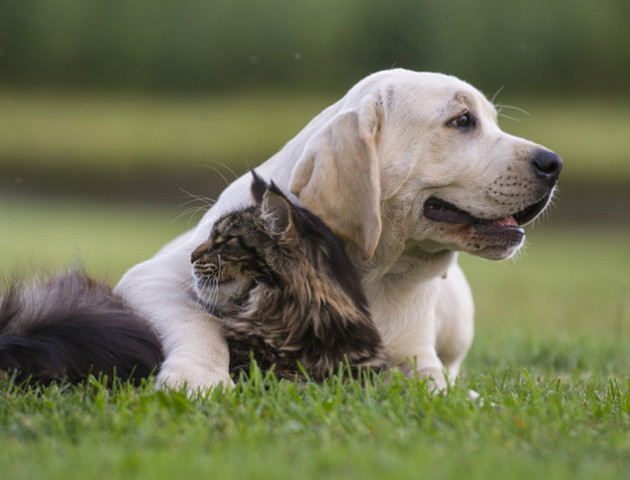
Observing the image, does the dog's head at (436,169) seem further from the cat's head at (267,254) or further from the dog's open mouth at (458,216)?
the cat's head at (267,254)

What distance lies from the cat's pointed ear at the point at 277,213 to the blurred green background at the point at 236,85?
20.1 meters

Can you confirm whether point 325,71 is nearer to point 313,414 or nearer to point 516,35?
point 516,35

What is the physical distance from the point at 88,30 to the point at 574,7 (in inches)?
623

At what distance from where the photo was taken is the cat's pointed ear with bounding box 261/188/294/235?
3.83 meters

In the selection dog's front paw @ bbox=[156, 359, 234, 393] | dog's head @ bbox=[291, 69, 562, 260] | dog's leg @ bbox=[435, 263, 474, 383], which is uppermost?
dog's head @ bbox=[291, 69, 562, 260]

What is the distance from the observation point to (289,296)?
387cm

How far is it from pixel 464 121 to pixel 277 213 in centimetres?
101

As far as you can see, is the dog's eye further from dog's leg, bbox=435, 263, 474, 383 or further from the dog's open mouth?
dog's leg, bbox=435, 263, 474, 383

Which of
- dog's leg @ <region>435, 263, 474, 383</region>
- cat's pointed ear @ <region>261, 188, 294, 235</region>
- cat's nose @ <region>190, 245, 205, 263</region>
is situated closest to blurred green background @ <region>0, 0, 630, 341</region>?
dog's leg @ <region>435, 263, 474, 383</region>

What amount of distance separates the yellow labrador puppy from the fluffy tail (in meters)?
0.19

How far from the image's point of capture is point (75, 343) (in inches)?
138

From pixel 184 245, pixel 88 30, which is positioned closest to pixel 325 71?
pixel 88 30

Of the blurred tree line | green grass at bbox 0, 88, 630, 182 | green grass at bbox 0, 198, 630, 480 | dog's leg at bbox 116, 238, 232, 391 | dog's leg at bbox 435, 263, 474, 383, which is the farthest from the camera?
green grass at bbox 0, 88, 630, 182

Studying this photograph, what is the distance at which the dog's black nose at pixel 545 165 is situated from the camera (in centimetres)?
408
